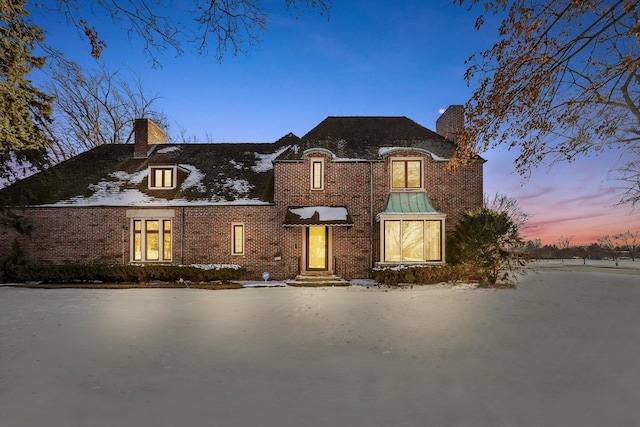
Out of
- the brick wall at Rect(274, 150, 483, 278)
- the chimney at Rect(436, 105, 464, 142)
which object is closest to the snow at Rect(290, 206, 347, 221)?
the brick wall at Rect(274, 150, 483, 278)

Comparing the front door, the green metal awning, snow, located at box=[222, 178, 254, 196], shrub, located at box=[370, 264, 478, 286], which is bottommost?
shrub, located at box=[370, 264, 478, 286]

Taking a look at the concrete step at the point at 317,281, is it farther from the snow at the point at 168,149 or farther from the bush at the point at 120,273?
the snow at the point at 168,149

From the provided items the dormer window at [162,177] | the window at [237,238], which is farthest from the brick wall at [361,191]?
the dormer window at [162,177]

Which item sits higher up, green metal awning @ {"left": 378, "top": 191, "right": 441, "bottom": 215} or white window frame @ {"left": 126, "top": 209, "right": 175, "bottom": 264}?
green metal awning @ {"left": 378, "top": 191, "right": 441, "bottom": 215}

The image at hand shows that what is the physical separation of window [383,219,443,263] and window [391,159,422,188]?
1951 millimetres

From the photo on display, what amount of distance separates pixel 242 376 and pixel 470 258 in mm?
12970

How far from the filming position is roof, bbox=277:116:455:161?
1852 centimetres

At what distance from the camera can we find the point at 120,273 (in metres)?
16.1

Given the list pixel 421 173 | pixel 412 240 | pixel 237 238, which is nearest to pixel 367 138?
pixel 421 173

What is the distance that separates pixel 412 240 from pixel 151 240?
12.6 metres

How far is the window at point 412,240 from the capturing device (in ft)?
56.7

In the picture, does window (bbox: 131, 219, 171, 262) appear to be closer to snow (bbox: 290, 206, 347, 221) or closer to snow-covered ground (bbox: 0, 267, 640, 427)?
snow (bbox: 290, 206, 347, 221)

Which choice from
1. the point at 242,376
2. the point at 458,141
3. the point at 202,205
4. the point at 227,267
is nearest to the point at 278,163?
the point at 202,205

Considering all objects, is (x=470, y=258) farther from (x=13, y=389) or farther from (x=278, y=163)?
(x=13, y=389)
